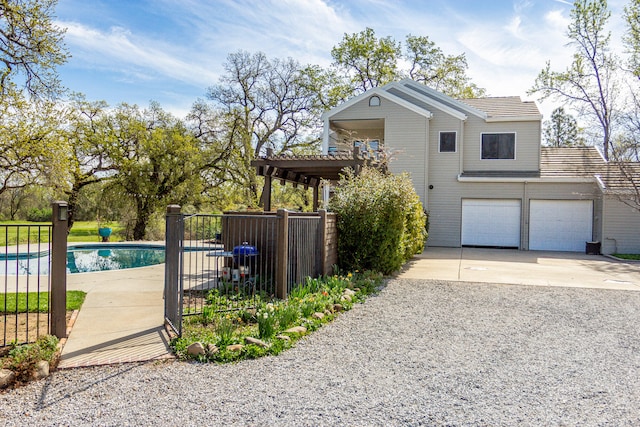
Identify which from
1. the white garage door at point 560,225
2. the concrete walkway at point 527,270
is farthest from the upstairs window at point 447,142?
the concrete walkway at point 527,270

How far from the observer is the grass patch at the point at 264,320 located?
4715 millimetres

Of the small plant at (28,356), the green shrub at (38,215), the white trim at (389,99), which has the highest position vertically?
the white trim at (389,99)

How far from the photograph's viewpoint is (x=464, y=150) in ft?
63.1

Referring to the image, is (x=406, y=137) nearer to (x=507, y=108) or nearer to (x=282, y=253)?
(x=507, y=108)

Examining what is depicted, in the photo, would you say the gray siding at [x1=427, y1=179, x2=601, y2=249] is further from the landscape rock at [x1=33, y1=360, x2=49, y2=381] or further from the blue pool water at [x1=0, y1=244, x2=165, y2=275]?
the landscape rock at [x1=33, y1=360, x2=49, y2=381]

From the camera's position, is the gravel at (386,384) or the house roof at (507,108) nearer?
the gravel at (386,384)

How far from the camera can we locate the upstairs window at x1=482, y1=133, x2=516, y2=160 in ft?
62.2

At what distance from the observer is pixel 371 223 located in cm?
950

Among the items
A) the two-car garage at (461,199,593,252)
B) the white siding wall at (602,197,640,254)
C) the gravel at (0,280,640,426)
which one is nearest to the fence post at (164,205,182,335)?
the gravel at (0,280,640,426)

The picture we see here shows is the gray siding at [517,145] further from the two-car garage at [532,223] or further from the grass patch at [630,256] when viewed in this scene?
the grass patch at [630,256]

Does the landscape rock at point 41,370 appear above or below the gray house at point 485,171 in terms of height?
below

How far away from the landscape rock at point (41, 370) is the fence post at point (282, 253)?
3597 millimetres

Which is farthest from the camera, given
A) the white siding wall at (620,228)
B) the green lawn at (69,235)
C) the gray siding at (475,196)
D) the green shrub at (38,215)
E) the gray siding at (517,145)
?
the green shrub at (38,215)

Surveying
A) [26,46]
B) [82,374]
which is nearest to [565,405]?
[82,374]
